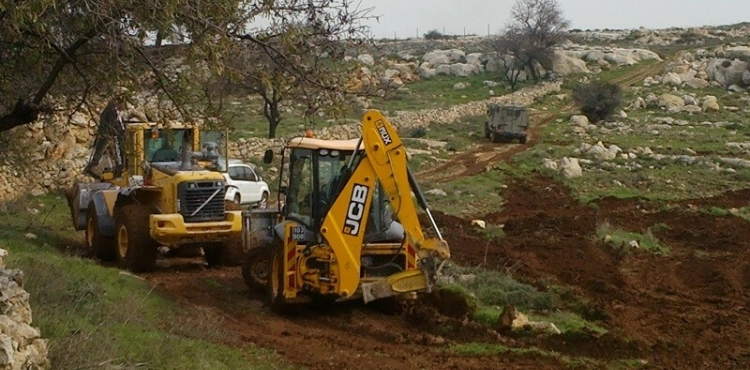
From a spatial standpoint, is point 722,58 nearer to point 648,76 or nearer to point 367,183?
point 648,76

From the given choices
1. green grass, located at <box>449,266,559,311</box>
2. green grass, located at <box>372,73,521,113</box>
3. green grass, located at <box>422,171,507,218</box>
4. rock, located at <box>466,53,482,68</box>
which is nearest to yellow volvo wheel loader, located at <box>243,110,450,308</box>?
green grass, located at <box>449,266,559,311</box>

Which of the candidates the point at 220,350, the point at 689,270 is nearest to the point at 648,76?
the point at 689,270

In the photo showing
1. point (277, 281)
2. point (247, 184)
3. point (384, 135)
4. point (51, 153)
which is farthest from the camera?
point (247, 184)

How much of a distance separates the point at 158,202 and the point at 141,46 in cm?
715

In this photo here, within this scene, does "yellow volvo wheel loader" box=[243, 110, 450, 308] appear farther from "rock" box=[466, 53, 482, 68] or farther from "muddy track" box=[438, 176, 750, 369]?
"rock" box=[466, 53, 482, 68]

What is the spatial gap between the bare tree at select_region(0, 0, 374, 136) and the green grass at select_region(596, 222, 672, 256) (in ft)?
36.4

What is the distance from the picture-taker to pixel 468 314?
41.1 ft

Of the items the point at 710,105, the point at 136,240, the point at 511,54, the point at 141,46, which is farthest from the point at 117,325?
the point at 511,54

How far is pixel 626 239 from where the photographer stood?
19.6 metres

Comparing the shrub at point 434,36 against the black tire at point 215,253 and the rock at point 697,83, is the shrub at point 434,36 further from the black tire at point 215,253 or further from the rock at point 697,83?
the black tire at point 215,253

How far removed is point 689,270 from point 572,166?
1447 cm

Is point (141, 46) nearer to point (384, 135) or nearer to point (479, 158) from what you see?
point (384, 135)

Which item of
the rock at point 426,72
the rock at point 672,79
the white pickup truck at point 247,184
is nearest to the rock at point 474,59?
the rock at point 426,72

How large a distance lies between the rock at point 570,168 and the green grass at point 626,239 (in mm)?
9840
